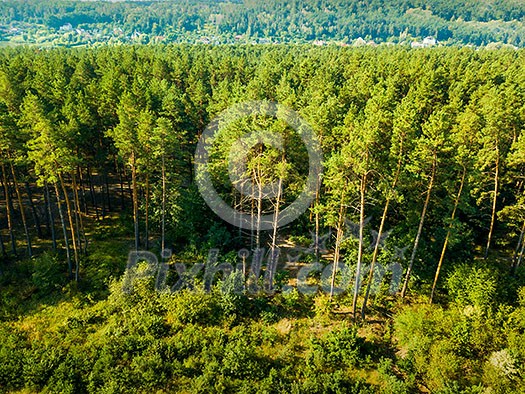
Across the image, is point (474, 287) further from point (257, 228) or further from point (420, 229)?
point (257, 228)

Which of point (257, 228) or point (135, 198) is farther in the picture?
point (135, 198)

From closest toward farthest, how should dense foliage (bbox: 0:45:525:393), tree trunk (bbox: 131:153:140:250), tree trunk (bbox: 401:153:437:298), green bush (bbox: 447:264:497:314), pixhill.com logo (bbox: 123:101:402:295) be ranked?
1. dense foliage (bbox: 0:45:525:393)
2. tree trunk (bbox: 401:153:437:298)
3. green bush (bbox: 447:264:497:314)
4. pixhill.com logo (bbox: 123:101:402:295)
5. tree trunk (bbox: 131:153:140:250)

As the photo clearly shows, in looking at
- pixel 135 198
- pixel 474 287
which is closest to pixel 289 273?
pixel 474 287

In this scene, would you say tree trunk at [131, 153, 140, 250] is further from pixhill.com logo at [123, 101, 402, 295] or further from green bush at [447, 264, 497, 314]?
green bush at [447, 264, 497, 314]

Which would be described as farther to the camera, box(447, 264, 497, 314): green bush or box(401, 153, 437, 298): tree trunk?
box(447, 264, 497, 314): green bush

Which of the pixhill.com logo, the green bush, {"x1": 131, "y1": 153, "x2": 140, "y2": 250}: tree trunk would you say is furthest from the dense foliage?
the pixhill.com logo

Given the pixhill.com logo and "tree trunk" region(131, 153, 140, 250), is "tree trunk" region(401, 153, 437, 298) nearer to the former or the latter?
the pixhill.com logo

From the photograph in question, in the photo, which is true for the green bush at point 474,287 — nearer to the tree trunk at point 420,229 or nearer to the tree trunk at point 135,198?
the tree trunk at point 420,229

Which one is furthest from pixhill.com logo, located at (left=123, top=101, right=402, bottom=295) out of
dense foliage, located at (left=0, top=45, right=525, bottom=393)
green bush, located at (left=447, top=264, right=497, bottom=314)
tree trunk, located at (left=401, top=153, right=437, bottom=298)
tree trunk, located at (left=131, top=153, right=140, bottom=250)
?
green bush, located at (left=447, top=264, right=497, bottom=314)

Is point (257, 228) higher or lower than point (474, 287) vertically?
higher

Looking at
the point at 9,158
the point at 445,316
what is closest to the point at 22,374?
the point at 9,158

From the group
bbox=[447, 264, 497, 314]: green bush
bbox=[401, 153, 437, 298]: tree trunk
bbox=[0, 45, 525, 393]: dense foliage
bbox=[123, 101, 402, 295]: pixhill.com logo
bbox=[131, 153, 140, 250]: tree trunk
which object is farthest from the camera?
bbox=[131, 153, 140, 250]: tree trunk

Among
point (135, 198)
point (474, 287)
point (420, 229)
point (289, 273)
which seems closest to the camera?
point (474, 287)
